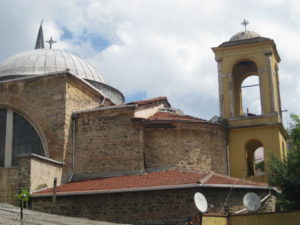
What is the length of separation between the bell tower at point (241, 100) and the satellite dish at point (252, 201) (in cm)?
593

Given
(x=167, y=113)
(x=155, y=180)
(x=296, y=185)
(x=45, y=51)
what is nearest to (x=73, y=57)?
(x=45, y=51)

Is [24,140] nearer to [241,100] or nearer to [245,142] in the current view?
[245,142]

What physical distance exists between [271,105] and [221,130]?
3.12 metres

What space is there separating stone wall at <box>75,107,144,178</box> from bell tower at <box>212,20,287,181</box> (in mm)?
5133

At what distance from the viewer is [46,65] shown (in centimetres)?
2661

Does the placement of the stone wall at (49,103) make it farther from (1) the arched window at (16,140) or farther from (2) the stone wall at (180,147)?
(2) the stone wall at (180,147)

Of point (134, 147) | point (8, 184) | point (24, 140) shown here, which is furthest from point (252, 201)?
point (24, 140)

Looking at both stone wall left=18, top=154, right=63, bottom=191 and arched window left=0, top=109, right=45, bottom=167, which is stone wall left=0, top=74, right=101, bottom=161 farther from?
stone wall left=18, top=154, right=63, bottom=191

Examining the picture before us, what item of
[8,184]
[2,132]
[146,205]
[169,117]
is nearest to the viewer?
[146,205]

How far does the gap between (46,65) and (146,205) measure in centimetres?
1246

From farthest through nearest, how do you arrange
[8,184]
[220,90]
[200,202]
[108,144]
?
[220,90] → [108,144] → [8,184] → [200,202]

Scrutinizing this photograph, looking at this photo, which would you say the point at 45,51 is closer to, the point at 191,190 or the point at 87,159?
the point at 87,159

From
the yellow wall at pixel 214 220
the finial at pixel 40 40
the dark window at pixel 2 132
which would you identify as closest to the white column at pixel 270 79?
the yellow wall at pixel 214 220

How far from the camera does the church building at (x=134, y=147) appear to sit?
56.3 feet
